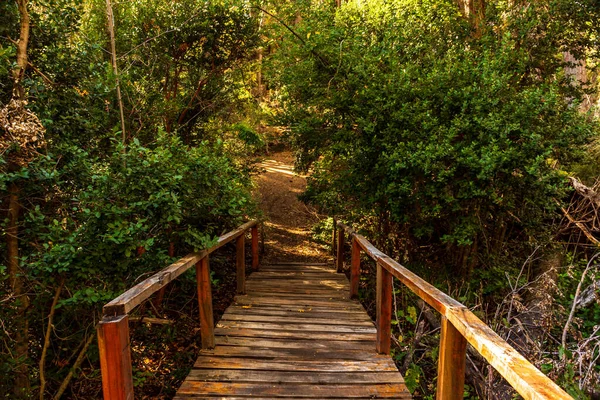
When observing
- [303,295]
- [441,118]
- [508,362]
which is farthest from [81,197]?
[441,118]

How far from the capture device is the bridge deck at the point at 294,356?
2.98 m

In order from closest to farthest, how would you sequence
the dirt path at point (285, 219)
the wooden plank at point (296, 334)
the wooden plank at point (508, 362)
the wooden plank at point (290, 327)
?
the wooden plank at point (508, 362) → the wooden plank at point (296, 334) → the wooden plank at point (290, 327) → the dirt path at point (285, 219)

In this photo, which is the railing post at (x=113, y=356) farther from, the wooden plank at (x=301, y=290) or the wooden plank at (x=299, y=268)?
the wooden plank at (x=299, y=268)

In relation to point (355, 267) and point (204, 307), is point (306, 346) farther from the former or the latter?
point (355, 267)

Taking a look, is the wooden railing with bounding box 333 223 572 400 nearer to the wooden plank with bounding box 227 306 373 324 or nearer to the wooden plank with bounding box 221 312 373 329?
the wooden plank with bounding box 221 312 373 329

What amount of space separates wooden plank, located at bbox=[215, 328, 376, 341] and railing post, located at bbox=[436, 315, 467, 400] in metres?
1.88

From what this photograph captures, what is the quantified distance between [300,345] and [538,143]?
14.8ft

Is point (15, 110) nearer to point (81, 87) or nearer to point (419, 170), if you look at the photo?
point (81, 87)

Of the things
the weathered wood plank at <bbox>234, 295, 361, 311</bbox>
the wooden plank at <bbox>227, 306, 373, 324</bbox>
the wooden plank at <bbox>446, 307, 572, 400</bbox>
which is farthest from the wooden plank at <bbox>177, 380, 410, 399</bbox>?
the weathered wood plank at <bbox>234, 295, 361, 311</bbox>

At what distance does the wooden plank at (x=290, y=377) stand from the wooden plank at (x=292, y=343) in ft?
1.65

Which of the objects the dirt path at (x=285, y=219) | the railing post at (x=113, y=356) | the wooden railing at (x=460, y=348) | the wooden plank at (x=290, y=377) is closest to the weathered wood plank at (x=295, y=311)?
the wooden railing at (x=460, y=348)

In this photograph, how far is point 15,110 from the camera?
316cm

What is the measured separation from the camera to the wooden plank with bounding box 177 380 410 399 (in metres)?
2.91

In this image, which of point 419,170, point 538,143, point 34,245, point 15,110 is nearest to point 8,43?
point 15,110
